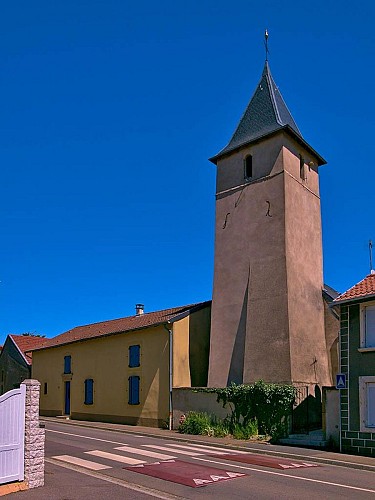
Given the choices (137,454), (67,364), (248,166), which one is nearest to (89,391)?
(67,364)

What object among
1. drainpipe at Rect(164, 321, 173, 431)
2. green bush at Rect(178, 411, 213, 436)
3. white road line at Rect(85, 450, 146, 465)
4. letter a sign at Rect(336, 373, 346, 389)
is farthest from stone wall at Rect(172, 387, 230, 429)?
white road line at Rect(85, 450, 146, 465)

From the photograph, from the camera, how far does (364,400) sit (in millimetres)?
16375

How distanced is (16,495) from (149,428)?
53.7ft

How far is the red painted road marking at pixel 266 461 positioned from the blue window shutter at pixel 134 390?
11.6 meters

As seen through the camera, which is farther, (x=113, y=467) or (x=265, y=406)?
(x=265, y=406)

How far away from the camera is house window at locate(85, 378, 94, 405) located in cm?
3027

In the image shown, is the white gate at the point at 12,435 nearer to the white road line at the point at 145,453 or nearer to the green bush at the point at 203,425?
the white road line at the point at 145,453

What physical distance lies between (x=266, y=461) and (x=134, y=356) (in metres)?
14.1

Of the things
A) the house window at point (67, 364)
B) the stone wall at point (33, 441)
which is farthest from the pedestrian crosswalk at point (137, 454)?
the house window at point (67, 364)

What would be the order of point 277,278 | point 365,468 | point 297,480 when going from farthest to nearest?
point 277,278 < point 365,468 < point 297,480

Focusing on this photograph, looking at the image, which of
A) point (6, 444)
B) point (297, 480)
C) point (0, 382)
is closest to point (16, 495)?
point (6, 444)

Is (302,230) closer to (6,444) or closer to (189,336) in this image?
(189,336)

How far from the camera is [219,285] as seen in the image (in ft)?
85.3

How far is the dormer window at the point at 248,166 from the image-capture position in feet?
85.9
